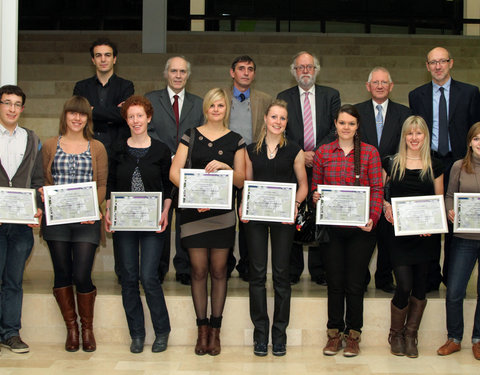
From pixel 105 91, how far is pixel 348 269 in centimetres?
231

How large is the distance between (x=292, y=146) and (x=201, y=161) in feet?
2.05

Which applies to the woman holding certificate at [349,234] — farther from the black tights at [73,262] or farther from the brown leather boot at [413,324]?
the black tights at [73,262]

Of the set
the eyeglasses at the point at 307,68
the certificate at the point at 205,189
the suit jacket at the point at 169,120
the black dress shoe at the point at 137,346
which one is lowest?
the black dress shoe at the point at 137,346

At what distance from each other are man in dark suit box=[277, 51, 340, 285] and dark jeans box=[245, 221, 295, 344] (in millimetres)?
738

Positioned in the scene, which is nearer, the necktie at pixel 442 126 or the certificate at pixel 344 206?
the certificate at pixel 344 206

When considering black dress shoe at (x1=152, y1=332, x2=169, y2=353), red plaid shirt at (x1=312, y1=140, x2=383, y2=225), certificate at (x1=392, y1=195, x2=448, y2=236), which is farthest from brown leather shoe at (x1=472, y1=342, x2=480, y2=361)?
black dress shoe at (x1=152, y1=332, x2=169, y2=353)

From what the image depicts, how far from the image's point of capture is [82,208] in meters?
4.19

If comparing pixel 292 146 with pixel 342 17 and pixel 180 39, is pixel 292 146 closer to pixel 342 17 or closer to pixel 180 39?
pixel 180 39

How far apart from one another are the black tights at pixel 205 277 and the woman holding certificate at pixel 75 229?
697 mm

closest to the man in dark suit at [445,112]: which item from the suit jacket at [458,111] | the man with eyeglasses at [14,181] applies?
the suit jacket at [458,111]

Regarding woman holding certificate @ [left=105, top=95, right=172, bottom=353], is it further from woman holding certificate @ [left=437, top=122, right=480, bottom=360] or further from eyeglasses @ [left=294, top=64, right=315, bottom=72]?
woman holding certificate @ [left=437, top=122, right=480, bottom=360]

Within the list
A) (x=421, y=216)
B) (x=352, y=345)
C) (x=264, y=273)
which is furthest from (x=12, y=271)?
(x=421, y=216)

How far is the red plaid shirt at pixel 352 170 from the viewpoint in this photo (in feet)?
14.0

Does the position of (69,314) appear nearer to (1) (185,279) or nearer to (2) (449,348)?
(1) (185,279)
